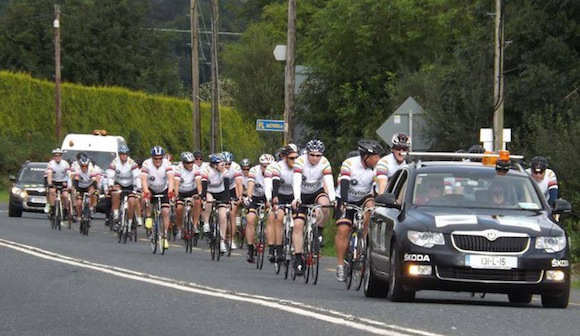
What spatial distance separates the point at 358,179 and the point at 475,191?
3.60m

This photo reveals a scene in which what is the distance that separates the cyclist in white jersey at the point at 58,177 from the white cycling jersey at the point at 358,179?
18844 mm

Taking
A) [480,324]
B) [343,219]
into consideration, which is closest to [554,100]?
[343,219]

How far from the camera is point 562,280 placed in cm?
1619

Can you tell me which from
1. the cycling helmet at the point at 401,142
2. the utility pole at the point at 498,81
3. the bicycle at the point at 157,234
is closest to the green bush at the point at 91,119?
the utility pole at the point at 498,81

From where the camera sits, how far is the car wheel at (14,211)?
45.4 m

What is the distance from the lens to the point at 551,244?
1622 cm

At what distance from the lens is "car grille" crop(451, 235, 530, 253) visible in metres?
16.0

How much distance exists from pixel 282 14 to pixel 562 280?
3067 inches

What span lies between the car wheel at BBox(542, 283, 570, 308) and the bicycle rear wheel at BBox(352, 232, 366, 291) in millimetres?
2730

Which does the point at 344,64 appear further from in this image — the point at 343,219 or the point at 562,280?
the point at 562,280

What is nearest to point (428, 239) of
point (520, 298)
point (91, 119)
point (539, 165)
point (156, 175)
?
point (520, 298)

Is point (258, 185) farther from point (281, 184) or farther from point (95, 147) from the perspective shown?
point (95, 147)

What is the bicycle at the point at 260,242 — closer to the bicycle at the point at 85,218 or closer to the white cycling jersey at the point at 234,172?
the white cycling jersey at the point at 234,172

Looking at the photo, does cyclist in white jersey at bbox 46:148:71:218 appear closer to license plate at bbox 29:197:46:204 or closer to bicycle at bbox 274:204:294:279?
license plate at bbox 29:197:46:204
